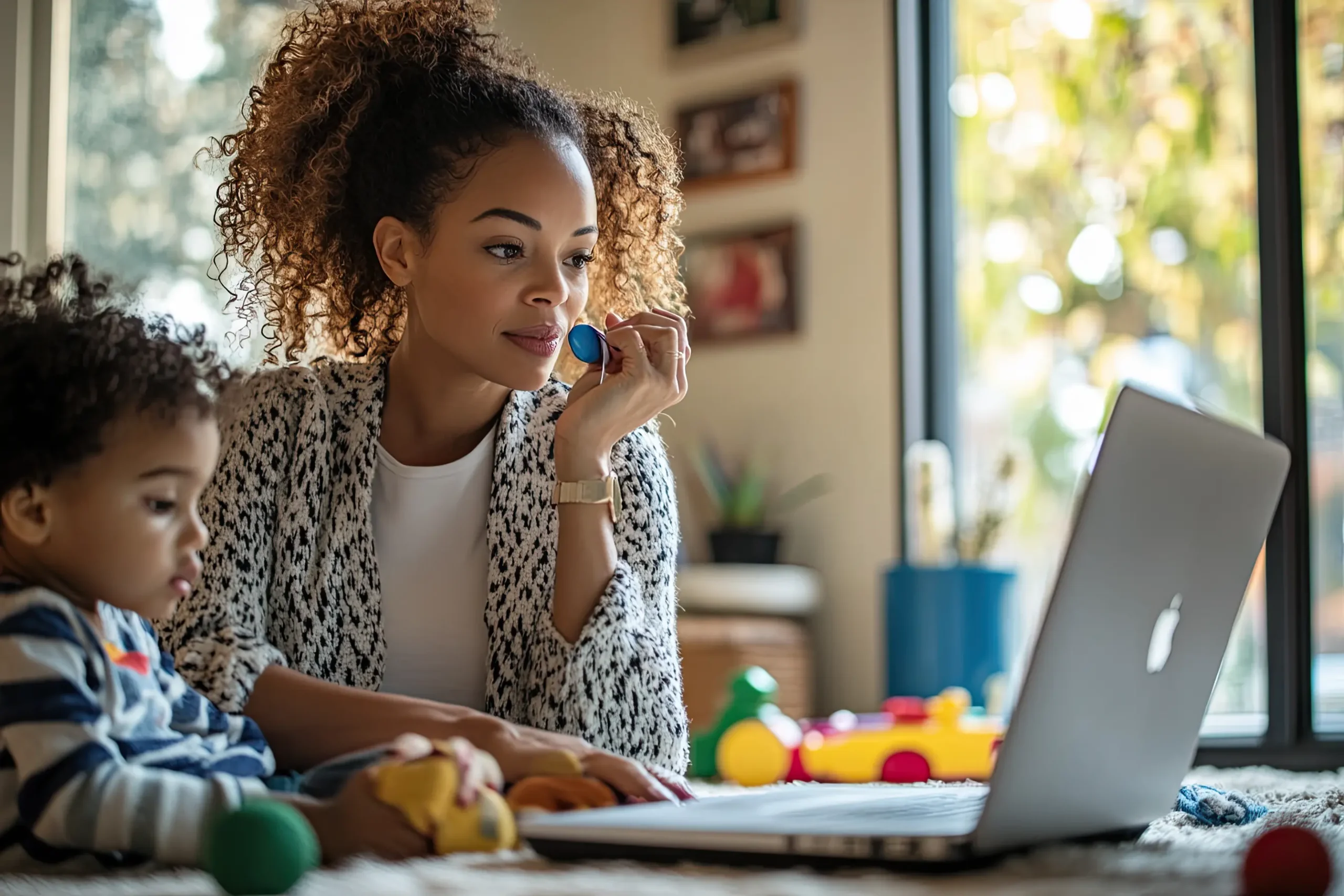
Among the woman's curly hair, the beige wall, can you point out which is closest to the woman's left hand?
the woman's curly hair

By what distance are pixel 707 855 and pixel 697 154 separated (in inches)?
131

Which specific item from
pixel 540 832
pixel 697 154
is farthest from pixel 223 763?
pixel 697 154

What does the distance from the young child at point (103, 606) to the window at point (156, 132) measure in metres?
2.36

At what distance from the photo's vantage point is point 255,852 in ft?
2.37

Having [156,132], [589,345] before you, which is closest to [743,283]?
[156,132]

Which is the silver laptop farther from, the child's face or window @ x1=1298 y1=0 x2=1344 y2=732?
window @ x1=1298 y1=0 x2=1344 y2=732

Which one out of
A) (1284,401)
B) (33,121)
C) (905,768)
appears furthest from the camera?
(1284,401)

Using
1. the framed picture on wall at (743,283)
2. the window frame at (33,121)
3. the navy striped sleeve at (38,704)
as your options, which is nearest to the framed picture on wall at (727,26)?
A: the framed picture on wall at (743,283)

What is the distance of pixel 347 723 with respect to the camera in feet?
3.95

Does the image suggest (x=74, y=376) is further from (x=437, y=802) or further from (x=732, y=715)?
(x=732, y=715)

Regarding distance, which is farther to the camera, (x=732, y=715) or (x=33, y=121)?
(x=33, y=121)

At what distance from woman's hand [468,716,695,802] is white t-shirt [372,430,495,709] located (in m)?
0.34

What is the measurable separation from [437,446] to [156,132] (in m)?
2.18

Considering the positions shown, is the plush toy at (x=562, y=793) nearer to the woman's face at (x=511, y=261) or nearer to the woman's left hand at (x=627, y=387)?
the woman's left hand at (x=627, y=387)
